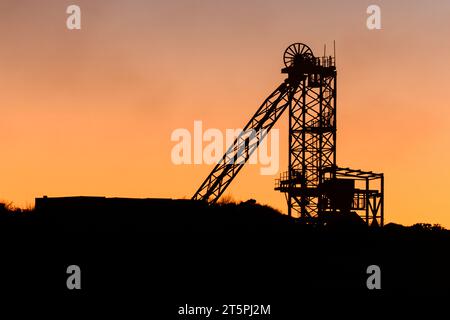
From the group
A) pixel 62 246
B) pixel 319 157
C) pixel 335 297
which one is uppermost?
pixel 319 157

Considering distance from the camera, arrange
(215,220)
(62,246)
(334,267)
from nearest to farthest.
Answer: (62,246) → (334,267) → (215,220)

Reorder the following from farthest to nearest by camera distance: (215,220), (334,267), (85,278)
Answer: (215,220), (334,267), (85,278)

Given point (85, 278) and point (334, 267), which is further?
point (334, 267)

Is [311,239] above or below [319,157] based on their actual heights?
below

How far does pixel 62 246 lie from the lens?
1467 inches

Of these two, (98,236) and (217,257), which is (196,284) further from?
(98,236)

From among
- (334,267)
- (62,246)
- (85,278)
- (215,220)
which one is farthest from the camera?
(215,220)

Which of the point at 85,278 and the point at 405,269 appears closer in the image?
the point at 85,278

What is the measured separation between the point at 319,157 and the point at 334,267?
15.2 meters

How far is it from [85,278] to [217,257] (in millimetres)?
6759

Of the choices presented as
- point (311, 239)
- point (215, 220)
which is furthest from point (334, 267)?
point (215, 220)

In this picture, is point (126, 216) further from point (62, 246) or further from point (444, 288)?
point (444, 288)

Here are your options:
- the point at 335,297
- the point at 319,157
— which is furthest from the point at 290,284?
the point at 319,157

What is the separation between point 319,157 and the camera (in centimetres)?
5394
